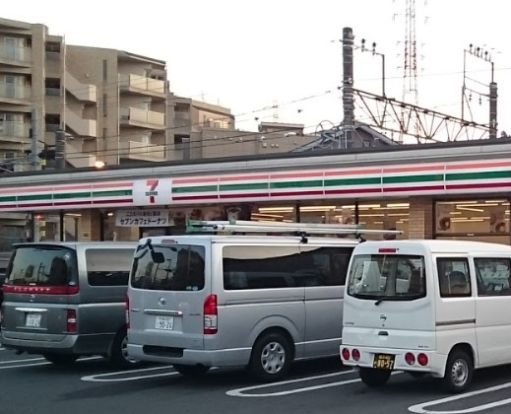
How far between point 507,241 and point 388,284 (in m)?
8.77

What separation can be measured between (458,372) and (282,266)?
9.76 ft

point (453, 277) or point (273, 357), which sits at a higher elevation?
point (453, 277)

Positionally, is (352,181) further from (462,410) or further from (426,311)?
(462,410)

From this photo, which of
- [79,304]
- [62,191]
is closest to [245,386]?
[79,304]

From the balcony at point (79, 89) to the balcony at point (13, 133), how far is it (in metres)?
4.62

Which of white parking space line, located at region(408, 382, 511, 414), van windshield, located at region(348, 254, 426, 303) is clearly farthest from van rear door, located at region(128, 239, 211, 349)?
white parking space line, located at region(408, 382, 511, 414)

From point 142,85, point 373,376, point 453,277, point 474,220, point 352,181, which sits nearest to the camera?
point 453,277

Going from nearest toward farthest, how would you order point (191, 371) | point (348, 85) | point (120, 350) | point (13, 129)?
point (191, 371) → point (120, 350) → point (348, 85) → point (13, 129)

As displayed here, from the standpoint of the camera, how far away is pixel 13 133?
2283 inches

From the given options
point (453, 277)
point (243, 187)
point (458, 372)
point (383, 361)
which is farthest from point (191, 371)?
point (243, 187)

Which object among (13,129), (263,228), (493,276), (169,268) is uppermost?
(13,129)

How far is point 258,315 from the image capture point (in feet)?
37.2

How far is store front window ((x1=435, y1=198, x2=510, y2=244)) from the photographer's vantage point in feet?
60.8

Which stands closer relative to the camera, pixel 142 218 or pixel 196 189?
pixel 196 189
